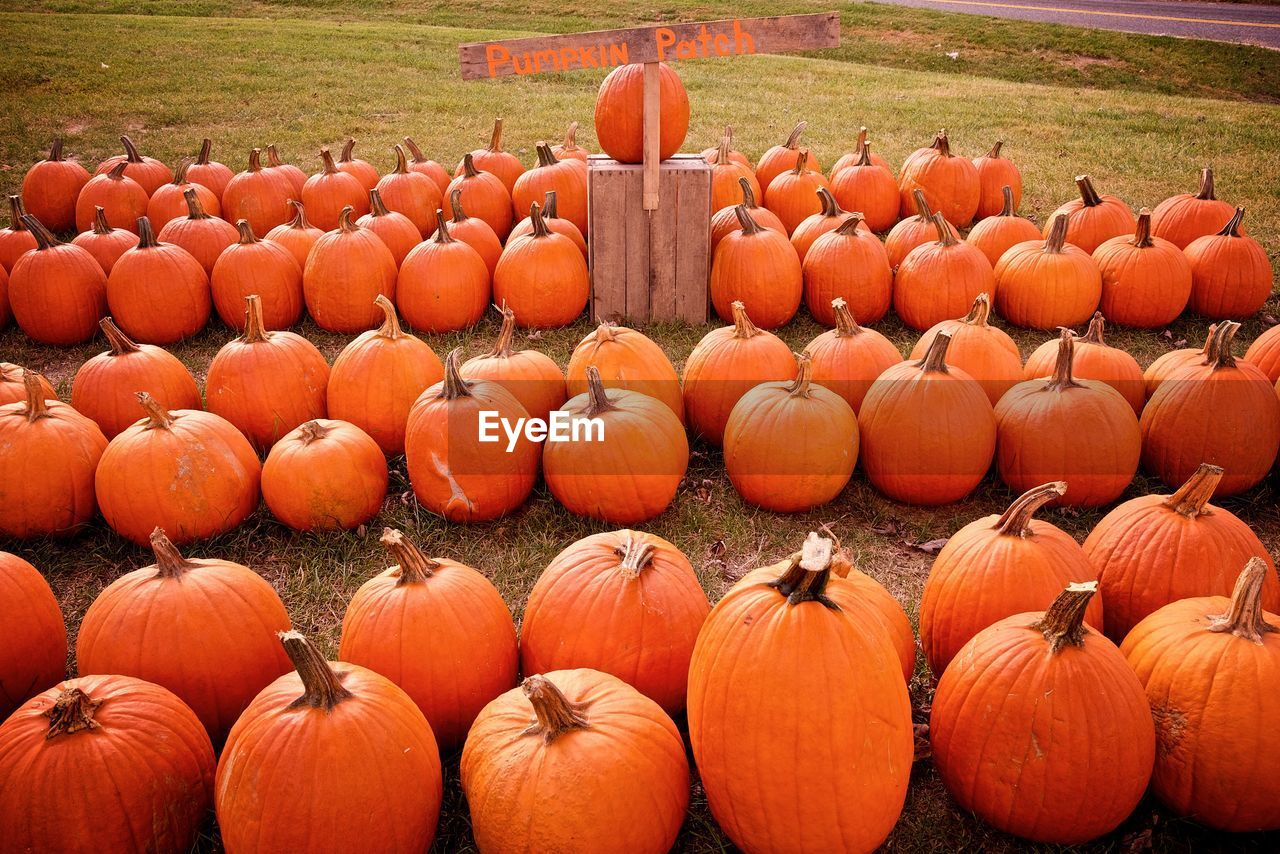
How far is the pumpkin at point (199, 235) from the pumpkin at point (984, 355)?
443 cm

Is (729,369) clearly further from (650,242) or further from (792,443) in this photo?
(650,242)

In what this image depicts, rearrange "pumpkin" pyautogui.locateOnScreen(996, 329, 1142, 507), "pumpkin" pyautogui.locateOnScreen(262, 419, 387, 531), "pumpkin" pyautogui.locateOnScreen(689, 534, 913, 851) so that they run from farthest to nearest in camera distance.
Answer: "pumpkin" pyautogui.locateOnScreen(996, 329, 1142, 507), "pumpkin" pyautogui.locateOnScreen(262, 419, 387, 531), "pumpkin" pyautogui.locateOnScreen(689, 534, 913, 851)

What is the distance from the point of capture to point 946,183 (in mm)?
7031

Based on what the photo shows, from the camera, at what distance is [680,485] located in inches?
163

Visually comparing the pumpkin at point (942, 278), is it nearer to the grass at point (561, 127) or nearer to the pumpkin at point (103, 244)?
the grass at point (561, 127)

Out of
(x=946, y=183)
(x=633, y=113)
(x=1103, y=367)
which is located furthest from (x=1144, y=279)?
(x=633, y=113)

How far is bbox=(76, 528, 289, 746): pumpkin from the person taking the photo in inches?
99.8

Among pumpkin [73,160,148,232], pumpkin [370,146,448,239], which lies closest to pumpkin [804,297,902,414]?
pumpkin [370,146,448,239]

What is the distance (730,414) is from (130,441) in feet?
8.16

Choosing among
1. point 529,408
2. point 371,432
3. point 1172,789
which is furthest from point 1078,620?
point 371,432

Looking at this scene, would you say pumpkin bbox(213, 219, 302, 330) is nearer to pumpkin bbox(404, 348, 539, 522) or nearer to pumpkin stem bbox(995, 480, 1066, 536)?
pumpkin bbox(404, 348, 539, 522)

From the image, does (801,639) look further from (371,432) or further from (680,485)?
(371,432)

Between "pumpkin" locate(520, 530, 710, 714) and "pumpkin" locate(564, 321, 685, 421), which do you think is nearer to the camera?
"pumpkin" locate(520, 530, 710, 714)

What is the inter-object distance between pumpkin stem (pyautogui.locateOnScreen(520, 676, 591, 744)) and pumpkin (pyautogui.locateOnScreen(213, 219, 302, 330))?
13.3 feet
